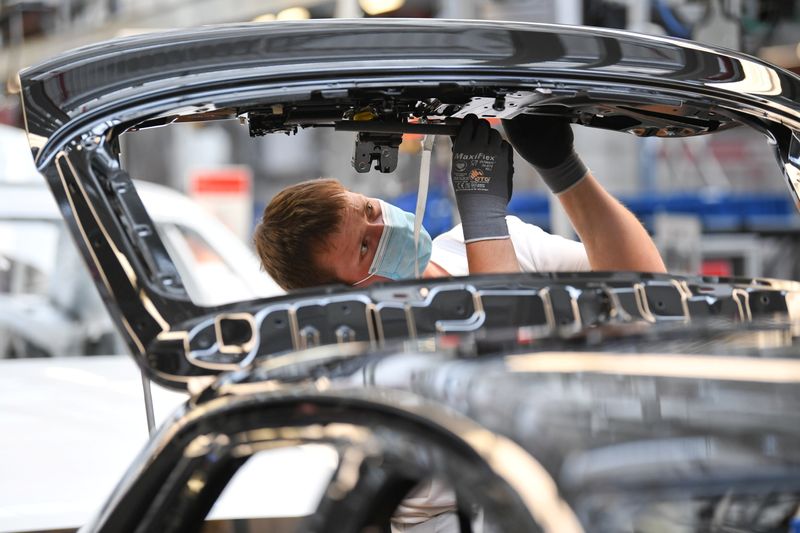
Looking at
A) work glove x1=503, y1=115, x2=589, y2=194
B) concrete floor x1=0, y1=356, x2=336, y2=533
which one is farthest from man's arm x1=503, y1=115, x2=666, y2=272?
concrete floor x1=0, y1=356, x2=336, y2=533

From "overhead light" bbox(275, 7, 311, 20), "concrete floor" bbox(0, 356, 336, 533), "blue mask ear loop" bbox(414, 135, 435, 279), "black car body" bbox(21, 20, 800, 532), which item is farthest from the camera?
"overhead light" bbox(275, 7, 311, 20)

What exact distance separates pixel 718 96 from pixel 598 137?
1255 centimetres

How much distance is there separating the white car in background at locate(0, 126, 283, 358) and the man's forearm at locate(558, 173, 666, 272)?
8.75 feet

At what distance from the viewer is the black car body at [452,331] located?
1.27 meters

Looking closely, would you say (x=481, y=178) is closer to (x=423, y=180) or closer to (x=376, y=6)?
(x=423, y=180)

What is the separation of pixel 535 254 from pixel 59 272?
9.97 ft

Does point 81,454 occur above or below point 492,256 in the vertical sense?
below

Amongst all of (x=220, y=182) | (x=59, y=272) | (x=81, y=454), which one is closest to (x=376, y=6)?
(x=220, y=182)

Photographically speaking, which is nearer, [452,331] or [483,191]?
[452,331]

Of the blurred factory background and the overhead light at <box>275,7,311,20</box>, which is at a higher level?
the overhead light at <box>275,7,311,20</box>

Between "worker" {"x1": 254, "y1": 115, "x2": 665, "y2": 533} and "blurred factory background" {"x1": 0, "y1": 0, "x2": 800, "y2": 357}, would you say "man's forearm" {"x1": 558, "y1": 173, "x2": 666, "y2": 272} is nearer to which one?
"worker" {"x1": 254, "y1": 115, "x2": 665, "y2": 533}

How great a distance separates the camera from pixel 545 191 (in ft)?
43.8

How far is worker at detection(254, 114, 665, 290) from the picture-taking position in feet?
7.77

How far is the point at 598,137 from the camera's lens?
1446 centimetres
